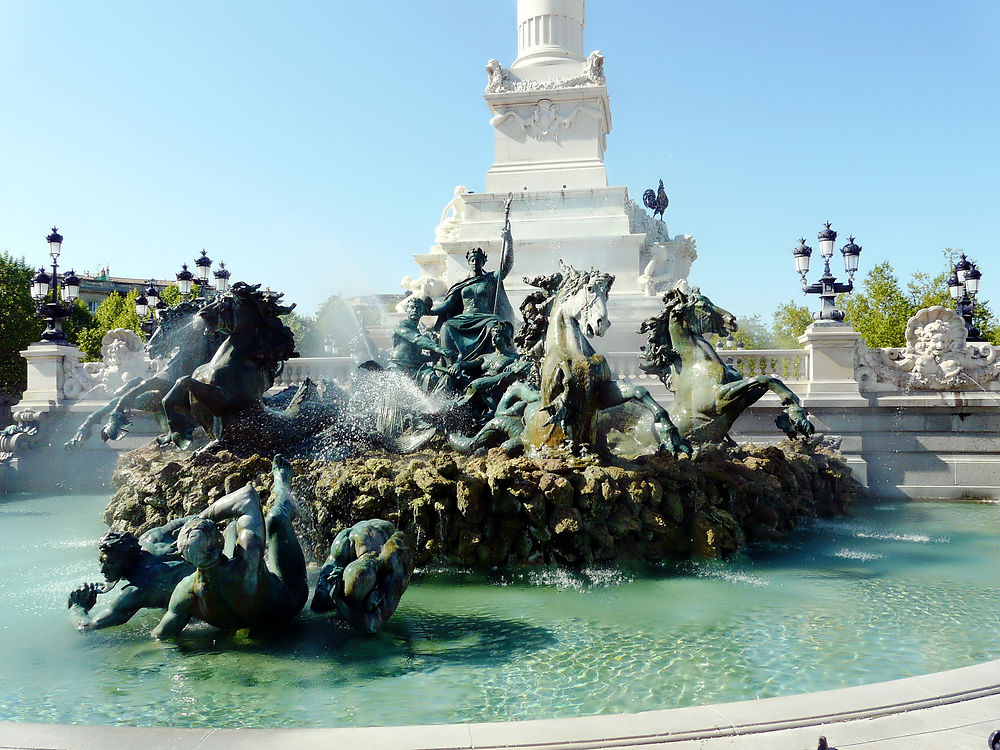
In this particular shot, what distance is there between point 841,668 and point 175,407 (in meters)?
7.66

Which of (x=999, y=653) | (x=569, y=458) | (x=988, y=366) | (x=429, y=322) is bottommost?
(x=999, y=653)

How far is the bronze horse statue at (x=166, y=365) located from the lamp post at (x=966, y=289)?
14.0 m

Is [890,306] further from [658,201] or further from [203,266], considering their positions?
[203,266]

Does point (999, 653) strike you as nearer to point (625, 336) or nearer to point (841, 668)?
point (841, 668)

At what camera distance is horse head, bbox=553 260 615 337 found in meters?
8.16

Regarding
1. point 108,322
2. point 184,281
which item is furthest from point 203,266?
point 108,322

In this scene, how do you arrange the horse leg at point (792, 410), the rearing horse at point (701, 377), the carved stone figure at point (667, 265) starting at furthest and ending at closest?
the carved stone figure at point (667, 265) → the rearing horse at point (701, 377) → the horse leg at point (792, 410)

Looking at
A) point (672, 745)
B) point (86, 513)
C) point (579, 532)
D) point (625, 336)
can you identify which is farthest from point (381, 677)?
point (625, 336)

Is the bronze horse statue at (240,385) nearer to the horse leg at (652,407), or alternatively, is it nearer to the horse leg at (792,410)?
the horse leg at (652,407)

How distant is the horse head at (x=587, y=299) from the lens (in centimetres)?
816

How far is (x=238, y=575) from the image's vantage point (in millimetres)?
5273

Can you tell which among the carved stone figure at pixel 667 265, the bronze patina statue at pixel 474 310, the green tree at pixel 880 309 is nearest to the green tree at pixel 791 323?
the green tree at pixel 880 309

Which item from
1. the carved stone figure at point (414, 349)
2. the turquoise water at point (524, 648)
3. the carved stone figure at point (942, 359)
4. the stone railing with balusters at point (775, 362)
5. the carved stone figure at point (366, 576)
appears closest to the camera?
the turquoise water at point (524, 648)

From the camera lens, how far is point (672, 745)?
137 inches
